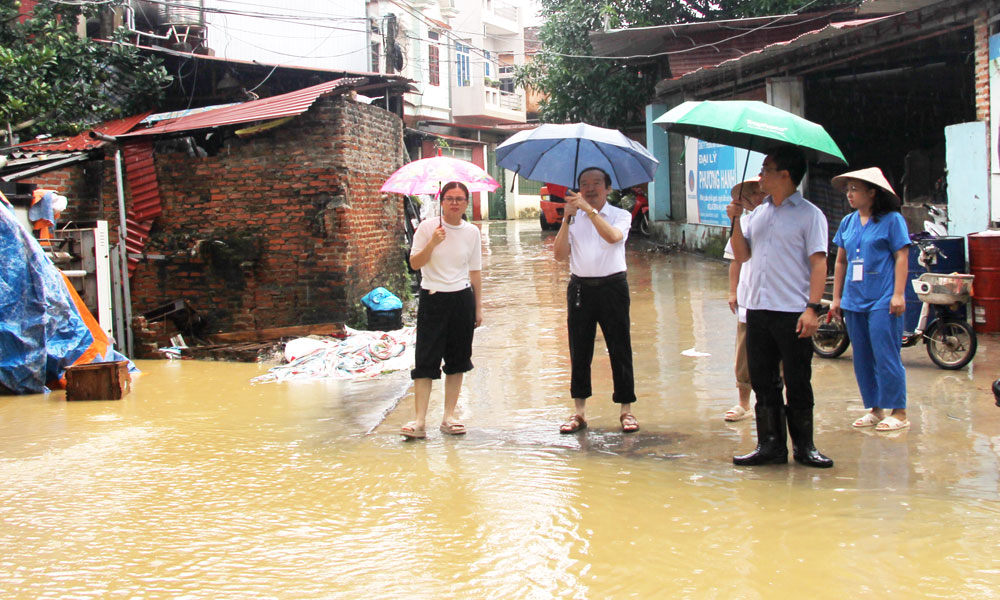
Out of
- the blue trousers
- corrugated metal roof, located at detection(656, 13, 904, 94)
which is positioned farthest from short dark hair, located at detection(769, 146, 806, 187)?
corrugated metal roof, located at detection(656, 13, 904, 94)

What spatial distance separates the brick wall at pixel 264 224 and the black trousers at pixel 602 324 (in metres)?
5.06

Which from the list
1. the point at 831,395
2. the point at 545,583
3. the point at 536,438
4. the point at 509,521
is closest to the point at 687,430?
the point at 536,438

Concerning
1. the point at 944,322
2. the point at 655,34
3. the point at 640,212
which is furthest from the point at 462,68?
the point at 944,322

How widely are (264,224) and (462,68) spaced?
26.3 m

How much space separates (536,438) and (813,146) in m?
2.39

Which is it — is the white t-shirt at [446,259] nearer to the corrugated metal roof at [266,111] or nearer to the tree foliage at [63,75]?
the corrugated metal roof at [266,111]

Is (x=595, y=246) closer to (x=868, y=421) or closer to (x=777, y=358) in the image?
(x=777, y=358)

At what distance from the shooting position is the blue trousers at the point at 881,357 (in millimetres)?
5152

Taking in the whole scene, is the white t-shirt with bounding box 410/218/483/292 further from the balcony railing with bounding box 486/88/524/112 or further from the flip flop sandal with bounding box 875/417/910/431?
the balcony railing with bounding box 486/88/524/112

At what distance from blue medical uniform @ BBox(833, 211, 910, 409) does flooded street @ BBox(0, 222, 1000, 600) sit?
0.98ft

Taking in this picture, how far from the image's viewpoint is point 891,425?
205 inches

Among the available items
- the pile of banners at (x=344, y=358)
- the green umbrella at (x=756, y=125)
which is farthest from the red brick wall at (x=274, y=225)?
the green umbrella at (x=756, y=125)

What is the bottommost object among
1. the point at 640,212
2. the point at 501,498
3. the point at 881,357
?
the point at 501,498

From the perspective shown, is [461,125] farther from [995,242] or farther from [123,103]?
[995,242]
